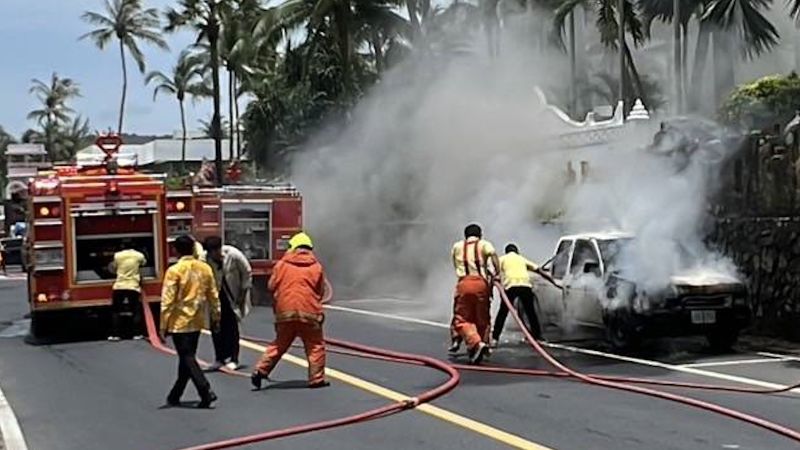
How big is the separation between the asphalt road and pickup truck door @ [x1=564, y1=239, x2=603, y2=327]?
0.48 metres

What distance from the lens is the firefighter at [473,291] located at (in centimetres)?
1486

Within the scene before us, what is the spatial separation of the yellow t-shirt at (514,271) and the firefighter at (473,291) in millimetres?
2086

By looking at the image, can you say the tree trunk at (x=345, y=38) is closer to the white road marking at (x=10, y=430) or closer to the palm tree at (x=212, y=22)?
the palm tree at (x=212, y=22)

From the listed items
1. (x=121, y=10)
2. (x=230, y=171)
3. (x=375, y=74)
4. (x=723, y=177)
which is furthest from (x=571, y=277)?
(x=121, y=10)

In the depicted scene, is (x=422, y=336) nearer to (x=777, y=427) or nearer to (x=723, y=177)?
(x=723, y=177)

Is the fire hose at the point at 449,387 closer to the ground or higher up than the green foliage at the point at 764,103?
closer to the ground

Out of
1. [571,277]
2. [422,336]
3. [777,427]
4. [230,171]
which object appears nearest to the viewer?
[777,427]

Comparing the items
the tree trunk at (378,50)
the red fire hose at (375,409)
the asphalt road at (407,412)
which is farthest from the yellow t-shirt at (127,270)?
the tree trunk at (378,50)

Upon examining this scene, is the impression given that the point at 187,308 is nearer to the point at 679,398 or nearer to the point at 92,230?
the point at 679,398

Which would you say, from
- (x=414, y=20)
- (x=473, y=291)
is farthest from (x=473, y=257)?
(x=414, y=20)

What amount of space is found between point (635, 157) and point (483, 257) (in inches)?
217

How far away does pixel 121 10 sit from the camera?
6481 cm

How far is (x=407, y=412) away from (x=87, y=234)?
9404 mm

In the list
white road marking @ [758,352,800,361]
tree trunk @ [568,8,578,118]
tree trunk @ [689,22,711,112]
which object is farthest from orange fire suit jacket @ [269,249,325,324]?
tree trunk @ [568,8,578,118]
